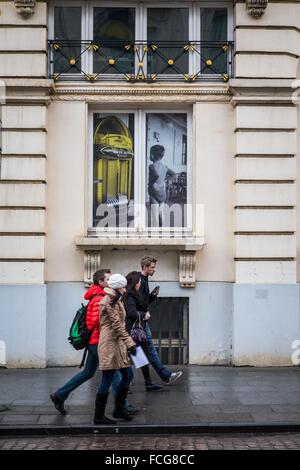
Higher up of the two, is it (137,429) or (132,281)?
(132,281)

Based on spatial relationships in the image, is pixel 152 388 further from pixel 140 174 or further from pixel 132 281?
pixel 140 174

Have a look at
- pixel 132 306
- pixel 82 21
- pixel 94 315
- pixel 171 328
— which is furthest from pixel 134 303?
pixel 82 21

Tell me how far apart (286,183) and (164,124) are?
2543 millimetres

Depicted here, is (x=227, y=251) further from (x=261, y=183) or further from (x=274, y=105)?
(x=274, y=105)

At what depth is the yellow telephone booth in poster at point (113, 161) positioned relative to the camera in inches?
554

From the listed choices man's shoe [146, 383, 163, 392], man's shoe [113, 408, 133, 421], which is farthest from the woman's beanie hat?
man's shoe [146, 383, 163, 392]

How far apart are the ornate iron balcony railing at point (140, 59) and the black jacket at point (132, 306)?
4.68m

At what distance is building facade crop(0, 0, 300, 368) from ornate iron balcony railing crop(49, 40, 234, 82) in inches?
0.9

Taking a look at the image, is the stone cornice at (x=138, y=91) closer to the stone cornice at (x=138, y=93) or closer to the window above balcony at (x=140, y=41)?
the stone cornice at (x=138, y=93)

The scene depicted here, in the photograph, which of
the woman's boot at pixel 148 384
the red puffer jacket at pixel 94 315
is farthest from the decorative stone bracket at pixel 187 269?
the red puffer jacket at pixel 94 315

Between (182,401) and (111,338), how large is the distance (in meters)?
1.93

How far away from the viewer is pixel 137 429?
30.0 ft

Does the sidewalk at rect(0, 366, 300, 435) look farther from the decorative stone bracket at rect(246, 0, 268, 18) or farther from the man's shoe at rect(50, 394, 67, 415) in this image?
the decorative stone bracket at rect(246, 0, 268, 18)

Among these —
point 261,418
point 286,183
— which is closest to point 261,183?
point 286,183
